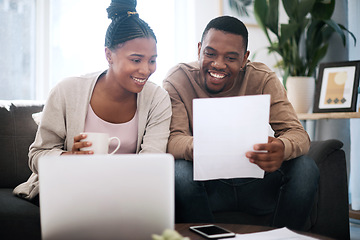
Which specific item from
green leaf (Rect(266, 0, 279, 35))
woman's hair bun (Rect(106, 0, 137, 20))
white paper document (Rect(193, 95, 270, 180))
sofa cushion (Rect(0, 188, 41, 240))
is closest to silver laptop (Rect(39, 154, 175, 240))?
white paper document (Rect(193, 95, 270, 180))

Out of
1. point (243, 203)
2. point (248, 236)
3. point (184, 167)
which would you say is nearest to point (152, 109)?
point (184, 167)

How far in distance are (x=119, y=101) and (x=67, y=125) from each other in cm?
23

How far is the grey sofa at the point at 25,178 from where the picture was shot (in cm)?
128

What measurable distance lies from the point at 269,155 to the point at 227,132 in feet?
0.62

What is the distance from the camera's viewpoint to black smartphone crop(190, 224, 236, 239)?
862mm

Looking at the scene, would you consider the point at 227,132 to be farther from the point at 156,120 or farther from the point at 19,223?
the point at 19,223

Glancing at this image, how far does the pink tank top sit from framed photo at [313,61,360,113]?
155cm

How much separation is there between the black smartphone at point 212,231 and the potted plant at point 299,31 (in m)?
1.86

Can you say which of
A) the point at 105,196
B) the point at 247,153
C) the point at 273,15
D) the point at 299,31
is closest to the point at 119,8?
the point at 247,153

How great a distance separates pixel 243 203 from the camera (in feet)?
4.73

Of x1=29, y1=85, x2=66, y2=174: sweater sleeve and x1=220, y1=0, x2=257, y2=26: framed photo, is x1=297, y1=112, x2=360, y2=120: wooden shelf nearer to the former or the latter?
x1=220, y1=0, x2=257, y2=26: framed photo

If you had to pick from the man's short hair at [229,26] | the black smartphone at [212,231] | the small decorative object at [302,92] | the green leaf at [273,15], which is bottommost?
the black smartphone at [212,231]

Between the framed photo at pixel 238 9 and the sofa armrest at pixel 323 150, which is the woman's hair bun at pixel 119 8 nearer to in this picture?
the sofa armrest at pixel 323 150

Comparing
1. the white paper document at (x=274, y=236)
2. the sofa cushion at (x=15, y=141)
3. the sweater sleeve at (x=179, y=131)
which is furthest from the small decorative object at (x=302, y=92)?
the white paper document at (x=274, y=236)
